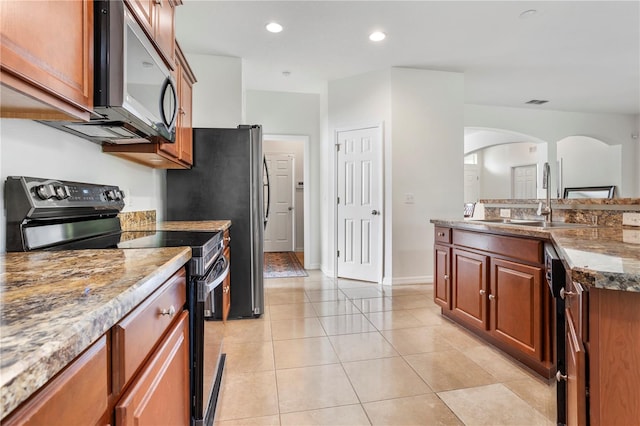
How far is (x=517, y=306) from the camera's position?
78.3 inches

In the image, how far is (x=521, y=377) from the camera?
1918 millimetres

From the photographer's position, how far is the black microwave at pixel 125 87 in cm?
109

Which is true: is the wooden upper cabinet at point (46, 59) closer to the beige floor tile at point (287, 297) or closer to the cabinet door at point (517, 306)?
the cabinet door at point (517, 306)

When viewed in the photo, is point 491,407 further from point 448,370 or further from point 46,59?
point 46,59

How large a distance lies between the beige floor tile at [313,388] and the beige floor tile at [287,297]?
1368mm

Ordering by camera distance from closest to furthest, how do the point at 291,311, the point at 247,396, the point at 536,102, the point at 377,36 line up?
the point at 247,396 < the point at 291,311 < the point at 377,36 < the point at 536,102

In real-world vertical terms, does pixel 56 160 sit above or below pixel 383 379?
above

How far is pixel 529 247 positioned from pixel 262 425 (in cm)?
169

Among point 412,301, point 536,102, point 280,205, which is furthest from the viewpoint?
point 280,205

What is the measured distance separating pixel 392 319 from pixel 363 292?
0.89m

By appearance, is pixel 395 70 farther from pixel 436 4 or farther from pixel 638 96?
pixel 638 96

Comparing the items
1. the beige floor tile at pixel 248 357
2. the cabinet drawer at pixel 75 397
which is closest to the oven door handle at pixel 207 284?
the cabinet drawer at pixel 75 397

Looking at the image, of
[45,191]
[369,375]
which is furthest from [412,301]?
[45,191]

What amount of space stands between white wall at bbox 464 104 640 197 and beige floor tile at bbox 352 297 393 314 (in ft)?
12.7
